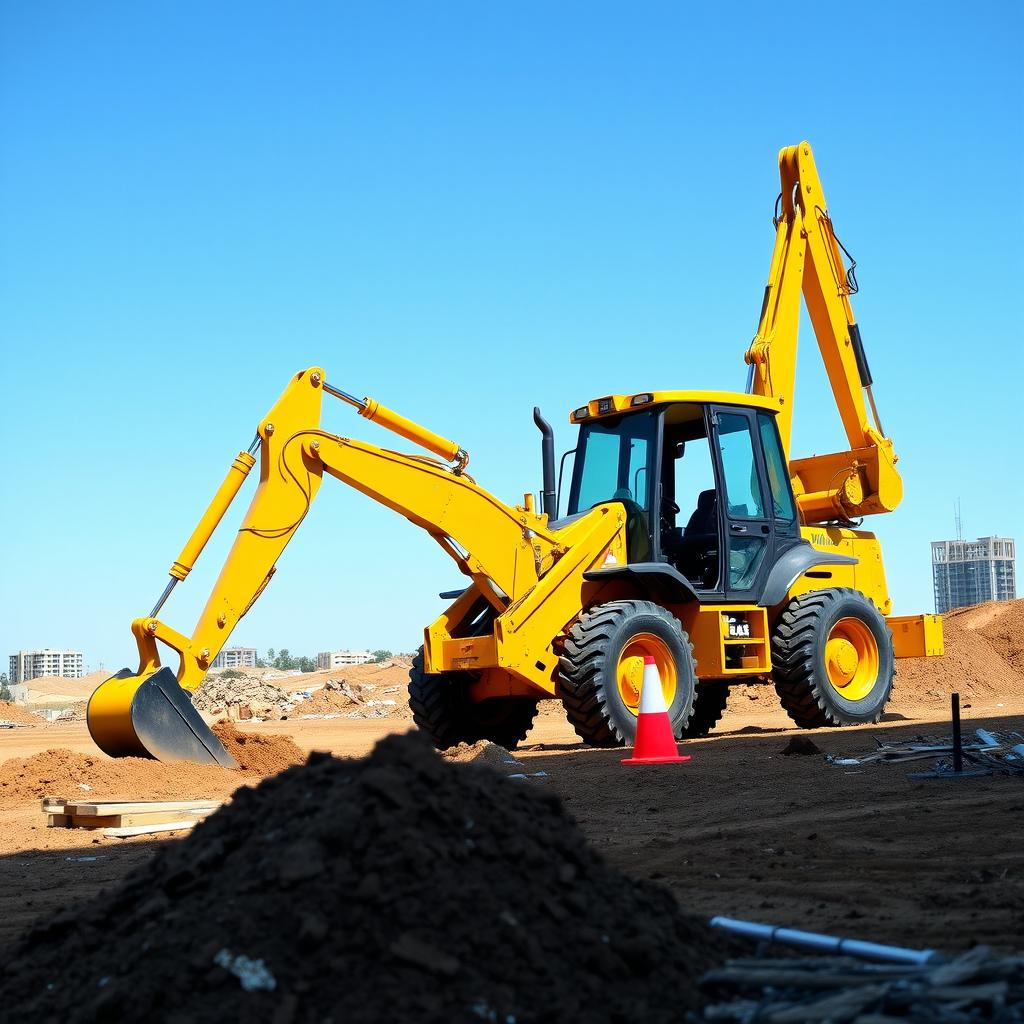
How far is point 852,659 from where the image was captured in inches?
583

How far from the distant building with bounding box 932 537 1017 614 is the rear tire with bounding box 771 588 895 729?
65494 millimetres

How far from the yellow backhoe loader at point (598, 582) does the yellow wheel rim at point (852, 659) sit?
0.02 metres

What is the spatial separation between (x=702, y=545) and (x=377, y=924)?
1032 centimetres

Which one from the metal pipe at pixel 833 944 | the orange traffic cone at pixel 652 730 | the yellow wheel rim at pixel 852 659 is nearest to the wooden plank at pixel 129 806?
the orange traffic cone at pixel 652 730

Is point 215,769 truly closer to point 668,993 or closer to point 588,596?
point 588,596

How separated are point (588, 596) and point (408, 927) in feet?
30.8

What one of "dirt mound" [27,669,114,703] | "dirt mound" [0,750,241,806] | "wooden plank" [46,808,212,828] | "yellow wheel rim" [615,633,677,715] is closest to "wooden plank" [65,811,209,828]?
"wooden plank" [46,808,212,828]

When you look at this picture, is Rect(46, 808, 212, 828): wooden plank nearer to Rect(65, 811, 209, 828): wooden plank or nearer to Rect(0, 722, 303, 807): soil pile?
Rect(65, 811, 209, 828): wooden plank

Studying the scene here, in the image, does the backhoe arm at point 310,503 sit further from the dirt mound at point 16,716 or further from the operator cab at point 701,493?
the dirt mound at point 16,716

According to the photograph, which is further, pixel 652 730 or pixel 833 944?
pixel 652 730

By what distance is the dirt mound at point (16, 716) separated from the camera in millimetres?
31188

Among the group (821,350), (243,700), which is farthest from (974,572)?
(821,350)

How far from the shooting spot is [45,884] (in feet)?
23.2

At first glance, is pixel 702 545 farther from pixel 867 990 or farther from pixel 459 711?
pixel 867 990
